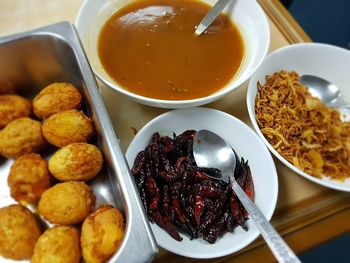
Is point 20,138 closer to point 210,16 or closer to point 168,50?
point 168,50

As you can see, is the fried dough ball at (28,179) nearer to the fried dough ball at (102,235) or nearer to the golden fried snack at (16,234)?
the golden fried snack at (16,234)

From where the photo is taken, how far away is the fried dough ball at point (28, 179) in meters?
0.89

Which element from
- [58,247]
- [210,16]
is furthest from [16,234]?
[210,16]

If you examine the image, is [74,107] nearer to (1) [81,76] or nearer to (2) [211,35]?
(1) [81,76]

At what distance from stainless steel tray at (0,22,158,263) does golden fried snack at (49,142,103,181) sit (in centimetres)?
4

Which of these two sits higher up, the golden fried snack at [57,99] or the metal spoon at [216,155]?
the golden fried snack at [57,99]

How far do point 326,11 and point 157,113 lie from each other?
196 centimetres

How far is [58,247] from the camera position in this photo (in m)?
0.77

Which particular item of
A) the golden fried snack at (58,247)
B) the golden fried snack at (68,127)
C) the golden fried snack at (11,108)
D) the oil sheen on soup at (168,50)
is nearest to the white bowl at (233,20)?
the oil sheen on soup at (168,50)

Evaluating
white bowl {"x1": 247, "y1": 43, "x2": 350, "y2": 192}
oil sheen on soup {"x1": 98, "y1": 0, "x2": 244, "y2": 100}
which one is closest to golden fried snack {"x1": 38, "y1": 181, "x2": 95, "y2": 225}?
oil sheen on soup {"x1": 98, "y1": 0, "x2": 244, "y2": 100}

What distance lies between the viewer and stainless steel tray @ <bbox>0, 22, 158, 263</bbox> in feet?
2.64

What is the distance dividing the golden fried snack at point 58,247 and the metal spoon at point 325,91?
89 cm

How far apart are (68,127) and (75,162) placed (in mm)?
105

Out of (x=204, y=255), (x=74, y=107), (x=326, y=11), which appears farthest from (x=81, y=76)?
(x=326, y=11)
